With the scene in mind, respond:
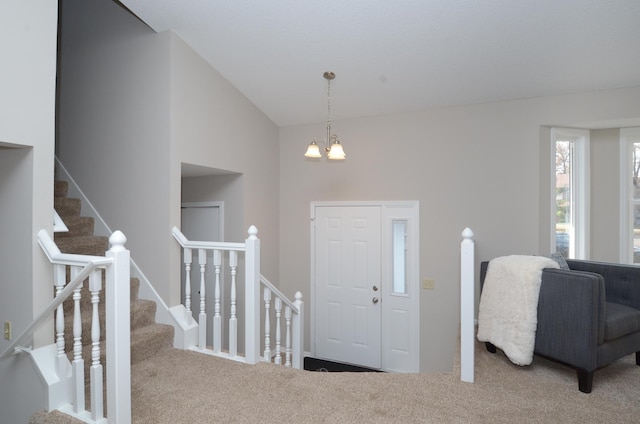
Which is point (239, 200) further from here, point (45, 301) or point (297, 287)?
point (45, 301)

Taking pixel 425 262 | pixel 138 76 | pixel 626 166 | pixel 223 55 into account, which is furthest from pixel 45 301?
pixel 626 166

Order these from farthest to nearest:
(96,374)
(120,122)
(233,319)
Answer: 1. (120,122)
2. (233,319)
3. (96,374)

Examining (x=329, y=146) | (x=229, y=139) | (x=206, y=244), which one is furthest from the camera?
(x=229, y=139)

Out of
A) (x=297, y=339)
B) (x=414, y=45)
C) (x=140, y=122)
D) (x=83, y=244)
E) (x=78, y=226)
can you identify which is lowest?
(x=297, y=339)

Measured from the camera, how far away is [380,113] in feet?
15.3

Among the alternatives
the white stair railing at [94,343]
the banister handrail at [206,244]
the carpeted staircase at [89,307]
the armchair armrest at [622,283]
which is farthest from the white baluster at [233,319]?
the armchair armrest at [622,283]

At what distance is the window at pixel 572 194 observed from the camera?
4.25 meters

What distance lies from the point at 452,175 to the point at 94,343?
12.2 feet

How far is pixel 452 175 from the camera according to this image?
4348mm

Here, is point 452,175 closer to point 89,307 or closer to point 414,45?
point 414,45

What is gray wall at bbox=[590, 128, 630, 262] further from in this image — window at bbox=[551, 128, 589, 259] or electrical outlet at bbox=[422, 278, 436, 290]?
electrical outlet at bbox=[422, 278, 436, 290]

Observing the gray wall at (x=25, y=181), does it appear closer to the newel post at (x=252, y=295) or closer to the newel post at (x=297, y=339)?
the newel post at (x=252, y=295)

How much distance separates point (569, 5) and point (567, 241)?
2.57 meters

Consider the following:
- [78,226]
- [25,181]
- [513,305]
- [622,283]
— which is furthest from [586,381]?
[78,226]
